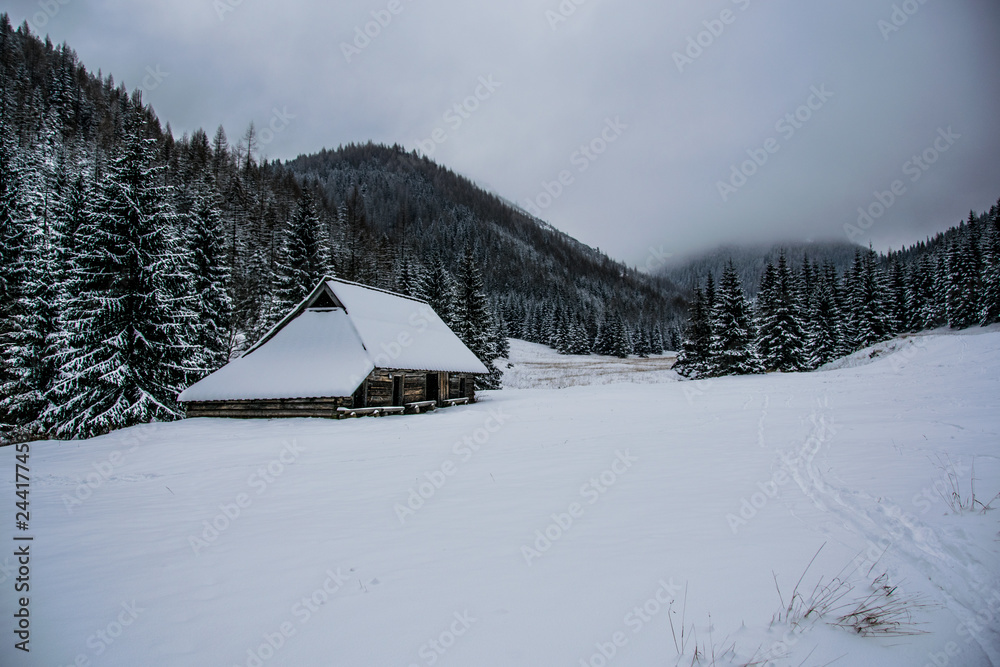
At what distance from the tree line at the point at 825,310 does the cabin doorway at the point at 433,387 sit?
84.8 ft

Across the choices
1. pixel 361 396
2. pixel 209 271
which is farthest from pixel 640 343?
pixel 209 271

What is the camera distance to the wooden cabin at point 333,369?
56.8 feet

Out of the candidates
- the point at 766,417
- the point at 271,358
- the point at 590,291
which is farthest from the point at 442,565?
the point at 590,291

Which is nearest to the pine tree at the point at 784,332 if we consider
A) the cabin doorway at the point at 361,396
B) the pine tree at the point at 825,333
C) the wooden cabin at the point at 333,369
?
the pine tree at the point at 825,333

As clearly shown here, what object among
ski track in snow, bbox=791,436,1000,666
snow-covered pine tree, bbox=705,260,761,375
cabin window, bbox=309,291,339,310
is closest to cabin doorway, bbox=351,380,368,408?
cabin window, bbox=309,291,339,310

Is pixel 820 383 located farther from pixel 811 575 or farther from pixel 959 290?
pixel 959 290

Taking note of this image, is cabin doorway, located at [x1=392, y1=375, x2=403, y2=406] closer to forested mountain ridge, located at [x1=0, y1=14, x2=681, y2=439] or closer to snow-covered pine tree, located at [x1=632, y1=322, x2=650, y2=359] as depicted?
forested mountain ridge, located at [x1=0, y1=14, x2=681, y2=439]

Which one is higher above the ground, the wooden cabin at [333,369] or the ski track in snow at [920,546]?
the wooden cabin at [333,369]

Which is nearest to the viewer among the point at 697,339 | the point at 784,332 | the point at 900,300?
the point at 784,332

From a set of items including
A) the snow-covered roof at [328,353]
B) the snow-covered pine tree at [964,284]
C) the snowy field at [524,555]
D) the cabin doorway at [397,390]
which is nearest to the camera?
the snowy field at [524,555]

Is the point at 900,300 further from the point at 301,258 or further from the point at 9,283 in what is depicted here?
the point at 9,283

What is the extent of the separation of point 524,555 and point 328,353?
16.4 metres

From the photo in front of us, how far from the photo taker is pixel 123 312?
16.9 m

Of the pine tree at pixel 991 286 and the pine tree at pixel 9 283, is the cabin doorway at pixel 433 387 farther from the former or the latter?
the pine tree at pixel 991 286
